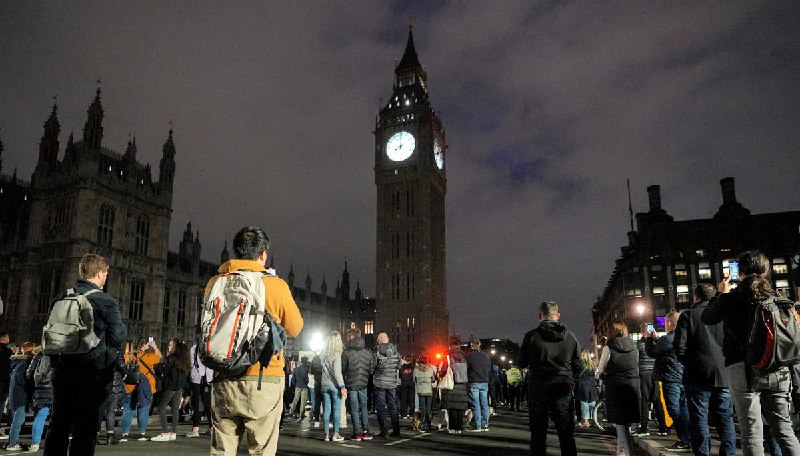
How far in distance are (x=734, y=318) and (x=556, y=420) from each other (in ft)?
6.50

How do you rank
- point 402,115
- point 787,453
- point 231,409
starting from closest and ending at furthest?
point 231,409 < point 787,453 < point 402,115

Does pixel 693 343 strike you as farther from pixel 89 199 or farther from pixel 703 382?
pixel 89 199

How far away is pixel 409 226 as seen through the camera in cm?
7400

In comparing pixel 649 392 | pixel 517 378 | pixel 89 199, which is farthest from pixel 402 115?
pixel 649 392

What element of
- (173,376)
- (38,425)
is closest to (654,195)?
(173,376)

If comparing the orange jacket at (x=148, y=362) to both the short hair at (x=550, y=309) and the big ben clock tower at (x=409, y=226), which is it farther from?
the big ben clock tower at (x=409, y=226)

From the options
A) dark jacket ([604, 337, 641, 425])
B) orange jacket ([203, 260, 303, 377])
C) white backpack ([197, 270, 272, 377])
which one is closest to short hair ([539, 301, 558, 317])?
dark jacket ([604, 337, 641, 425])

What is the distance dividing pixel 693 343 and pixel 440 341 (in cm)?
6636

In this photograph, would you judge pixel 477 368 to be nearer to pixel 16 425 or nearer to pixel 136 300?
pixel 16 425

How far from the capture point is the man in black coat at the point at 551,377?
5426 millimetres

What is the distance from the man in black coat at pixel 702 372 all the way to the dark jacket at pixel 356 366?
547 cm

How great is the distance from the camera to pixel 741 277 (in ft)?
14.2

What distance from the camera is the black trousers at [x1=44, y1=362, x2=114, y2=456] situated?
437 centimetres

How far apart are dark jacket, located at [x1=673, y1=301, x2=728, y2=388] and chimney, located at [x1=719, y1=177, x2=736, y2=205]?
7548 centimetres
